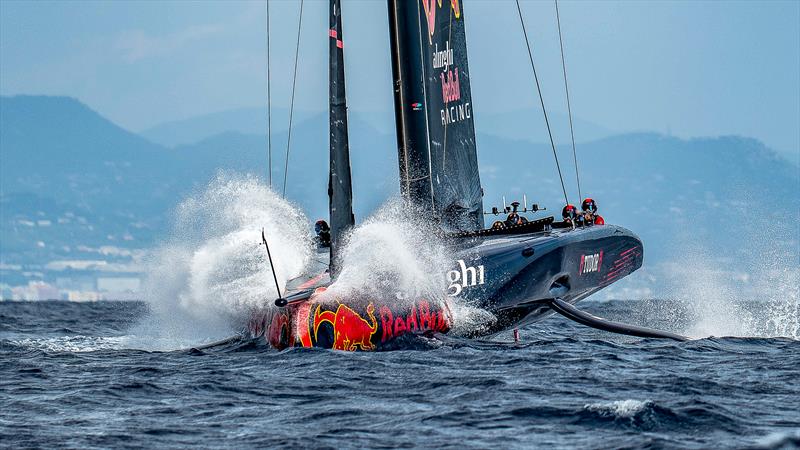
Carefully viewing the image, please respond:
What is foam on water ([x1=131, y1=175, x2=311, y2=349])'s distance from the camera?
62.5ft

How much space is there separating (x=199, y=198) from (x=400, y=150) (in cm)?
308

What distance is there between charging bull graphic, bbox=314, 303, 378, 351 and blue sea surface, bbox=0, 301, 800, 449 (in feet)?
1.32

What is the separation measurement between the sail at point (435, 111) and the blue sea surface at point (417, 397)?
169 inches

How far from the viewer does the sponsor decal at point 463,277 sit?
17422 mm

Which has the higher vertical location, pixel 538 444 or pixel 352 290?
pixel 352 290

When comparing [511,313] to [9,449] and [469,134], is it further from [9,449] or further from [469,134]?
[9,449]

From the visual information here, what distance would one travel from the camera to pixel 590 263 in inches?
812

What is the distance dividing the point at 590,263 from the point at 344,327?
5962 millimetres

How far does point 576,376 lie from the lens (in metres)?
13.6

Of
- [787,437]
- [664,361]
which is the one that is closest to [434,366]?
[664,361]

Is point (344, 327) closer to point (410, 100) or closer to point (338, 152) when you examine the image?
point (338, 152)

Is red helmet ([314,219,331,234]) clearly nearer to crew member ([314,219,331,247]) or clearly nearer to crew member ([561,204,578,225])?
crew member ([314,219,331,247])

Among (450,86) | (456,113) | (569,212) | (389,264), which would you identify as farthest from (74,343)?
(569,212)

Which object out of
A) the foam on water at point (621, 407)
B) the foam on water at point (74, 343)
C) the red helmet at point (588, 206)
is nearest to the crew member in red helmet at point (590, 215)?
the red helmet at point (588, 206)
